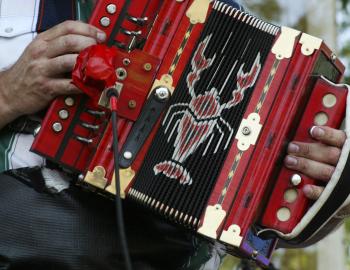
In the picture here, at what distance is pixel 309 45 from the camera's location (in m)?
1.83

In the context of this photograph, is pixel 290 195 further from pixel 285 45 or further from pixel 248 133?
pixel 285 45

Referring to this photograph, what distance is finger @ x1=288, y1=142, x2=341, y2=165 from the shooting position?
1.80m

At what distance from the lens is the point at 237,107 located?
5.95 ft

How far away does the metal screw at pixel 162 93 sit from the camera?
71.4 inches

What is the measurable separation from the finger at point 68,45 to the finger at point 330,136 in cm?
52

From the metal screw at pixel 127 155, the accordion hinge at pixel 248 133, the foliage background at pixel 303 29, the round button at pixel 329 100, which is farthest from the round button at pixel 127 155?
the foliage background at pixel 303 29

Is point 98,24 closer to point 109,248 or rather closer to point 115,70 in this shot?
point 115,70

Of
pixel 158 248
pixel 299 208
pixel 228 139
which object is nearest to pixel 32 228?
pixel 158 248

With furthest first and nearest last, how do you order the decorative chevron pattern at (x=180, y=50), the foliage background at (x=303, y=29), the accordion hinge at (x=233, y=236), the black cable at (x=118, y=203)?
the foliage background at (x=303, y=29) → the decorative chevron pattern at (x=180, y=50) → the accordion hinge at (x=233, y=236) → the black cable at (x=118, y=203)

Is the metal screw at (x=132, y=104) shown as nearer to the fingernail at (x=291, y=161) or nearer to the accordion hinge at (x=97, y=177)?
the accordion hinge at (x=97, y=177)

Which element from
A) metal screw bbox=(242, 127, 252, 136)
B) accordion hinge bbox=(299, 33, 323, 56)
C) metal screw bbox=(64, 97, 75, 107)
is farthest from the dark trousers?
accordion hinge bbox=(299, 33, 323, 56)

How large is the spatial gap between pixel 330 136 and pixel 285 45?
0.22 meters

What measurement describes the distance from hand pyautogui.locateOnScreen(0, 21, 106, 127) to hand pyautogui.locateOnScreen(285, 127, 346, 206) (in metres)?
0.49

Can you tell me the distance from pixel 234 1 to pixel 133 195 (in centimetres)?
58
